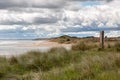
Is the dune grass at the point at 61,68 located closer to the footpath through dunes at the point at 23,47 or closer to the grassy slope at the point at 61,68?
the grassy slope at the point at 61,68

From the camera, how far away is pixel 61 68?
559 inches

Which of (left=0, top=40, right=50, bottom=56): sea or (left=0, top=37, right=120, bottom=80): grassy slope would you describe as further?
(left=0, top=40, right=50, bottom=56): sea

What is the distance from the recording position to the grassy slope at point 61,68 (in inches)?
445

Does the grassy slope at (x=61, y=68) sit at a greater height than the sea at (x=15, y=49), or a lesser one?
greater

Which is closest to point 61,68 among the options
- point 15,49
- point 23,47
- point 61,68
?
point 61,68

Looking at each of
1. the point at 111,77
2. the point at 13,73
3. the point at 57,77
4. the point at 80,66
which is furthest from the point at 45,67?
the point at 111,77

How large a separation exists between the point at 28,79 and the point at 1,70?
3231mm

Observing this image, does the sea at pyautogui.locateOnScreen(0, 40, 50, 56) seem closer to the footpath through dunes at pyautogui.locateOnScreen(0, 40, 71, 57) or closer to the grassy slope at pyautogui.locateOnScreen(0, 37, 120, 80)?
the footpath through dunes at pyautogui.locateOnScreen(0, 40, 71, 57)

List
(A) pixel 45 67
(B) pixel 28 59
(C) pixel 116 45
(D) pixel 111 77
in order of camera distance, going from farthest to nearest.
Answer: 1. (C) pixel 116 45
2. (B) pixel 28 59
3. (A) pixel 45 67
4. (D) pixel 111 77

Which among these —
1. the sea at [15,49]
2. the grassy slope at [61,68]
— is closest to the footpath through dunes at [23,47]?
the sea at [15,49]

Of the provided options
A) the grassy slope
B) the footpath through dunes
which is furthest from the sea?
the grassy slope

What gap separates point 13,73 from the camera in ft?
48.3

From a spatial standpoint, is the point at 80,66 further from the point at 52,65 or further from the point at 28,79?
the point at 52,65

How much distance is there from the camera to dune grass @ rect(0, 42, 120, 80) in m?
11.3
